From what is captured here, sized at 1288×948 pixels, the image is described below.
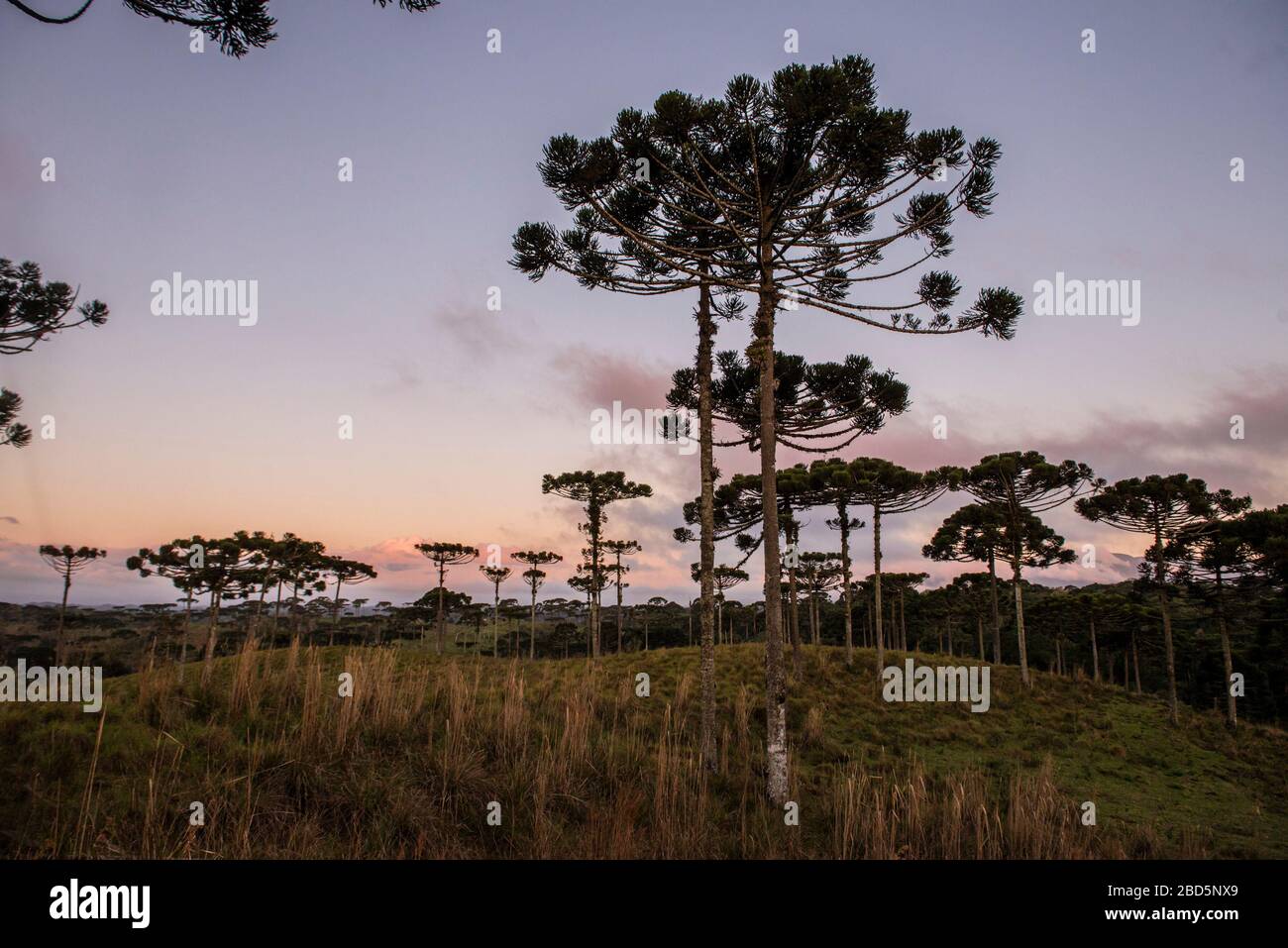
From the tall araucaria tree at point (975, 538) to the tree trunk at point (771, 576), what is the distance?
2240 centimetres

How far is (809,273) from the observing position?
28.4 ft

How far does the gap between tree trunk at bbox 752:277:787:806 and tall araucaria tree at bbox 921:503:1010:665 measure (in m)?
22.4

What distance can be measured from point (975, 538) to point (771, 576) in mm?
25388

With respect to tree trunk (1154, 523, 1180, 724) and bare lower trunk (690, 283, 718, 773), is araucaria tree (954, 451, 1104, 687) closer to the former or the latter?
tree trunk (1154, 523, 1180, 724)

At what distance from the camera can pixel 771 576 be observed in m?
7.87

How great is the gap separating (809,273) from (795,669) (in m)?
17.0

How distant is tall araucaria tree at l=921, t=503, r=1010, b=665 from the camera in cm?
2584

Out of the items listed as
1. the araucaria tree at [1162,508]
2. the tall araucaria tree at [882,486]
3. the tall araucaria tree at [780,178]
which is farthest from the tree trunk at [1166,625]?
the tall araucaria tree at [780,178]

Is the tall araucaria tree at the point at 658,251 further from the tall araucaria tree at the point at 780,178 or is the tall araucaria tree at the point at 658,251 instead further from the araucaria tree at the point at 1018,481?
the araucaria tree at the point at 1018,481

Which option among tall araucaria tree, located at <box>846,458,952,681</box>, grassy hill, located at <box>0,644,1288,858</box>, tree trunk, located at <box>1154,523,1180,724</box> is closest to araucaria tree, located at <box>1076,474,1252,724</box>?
tree trunk, located at <box>1154,523,1180,724</box>
